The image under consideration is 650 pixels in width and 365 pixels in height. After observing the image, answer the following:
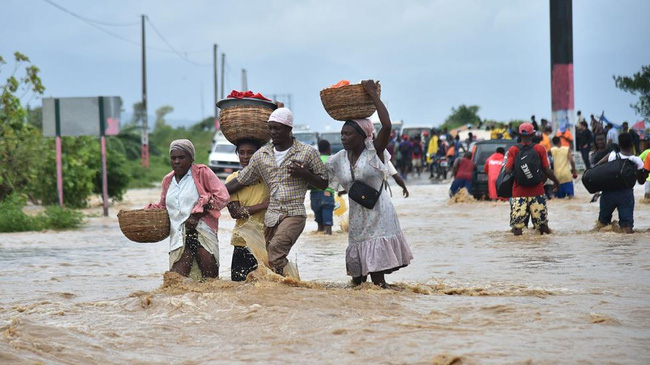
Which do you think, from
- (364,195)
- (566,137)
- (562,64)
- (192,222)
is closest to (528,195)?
(364,195)

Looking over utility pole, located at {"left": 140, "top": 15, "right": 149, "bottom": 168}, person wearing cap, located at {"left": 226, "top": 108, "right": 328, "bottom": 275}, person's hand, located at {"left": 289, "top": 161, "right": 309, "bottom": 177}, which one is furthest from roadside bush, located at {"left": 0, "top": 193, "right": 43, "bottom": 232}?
utility pole, located at {"left": 140, "top": 15, "right": 149, "bottom": 168}

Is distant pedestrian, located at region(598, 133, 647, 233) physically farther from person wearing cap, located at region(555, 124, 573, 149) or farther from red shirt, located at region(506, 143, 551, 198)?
person wearing cap, located at region(555, 124, 573, 149)

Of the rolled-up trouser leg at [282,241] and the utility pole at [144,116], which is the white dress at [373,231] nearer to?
the rolled-up trouser leg at [282,241]

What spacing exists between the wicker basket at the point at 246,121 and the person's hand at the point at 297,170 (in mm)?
590

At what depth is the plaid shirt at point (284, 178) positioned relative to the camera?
8.52m

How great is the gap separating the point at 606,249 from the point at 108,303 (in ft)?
21.2

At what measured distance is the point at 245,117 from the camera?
884 cm

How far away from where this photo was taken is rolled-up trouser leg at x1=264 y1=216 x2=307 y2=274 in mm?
8414

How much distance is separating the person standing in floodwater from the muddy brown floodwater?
400 millimetres

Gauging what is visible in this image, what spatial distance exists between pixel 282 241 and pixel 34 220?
12240mm

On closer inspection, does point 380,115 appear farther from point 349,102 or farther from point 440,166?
point 440,166

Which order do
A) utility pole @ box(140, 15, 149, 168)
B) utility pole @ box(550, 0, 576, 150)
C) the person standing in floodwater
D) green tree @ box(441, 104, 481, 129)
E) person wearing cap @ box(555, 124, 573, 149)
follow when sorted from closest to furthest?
the person standing in floodwater
person wearing cap @ box(555, 124, 573, 149)
utility pole @ box(550, 0, 576, 150)
utility pole @ box(140, 15, 149, 168)
green tree @ box(441, 104, 481, 129)

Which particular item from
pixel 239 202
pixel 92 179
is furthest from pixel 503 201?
pixel 239 202

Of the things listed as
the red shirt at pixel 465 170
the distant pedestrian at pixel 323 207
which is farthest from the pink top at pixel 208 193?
the red shirt at pixel 465 170
